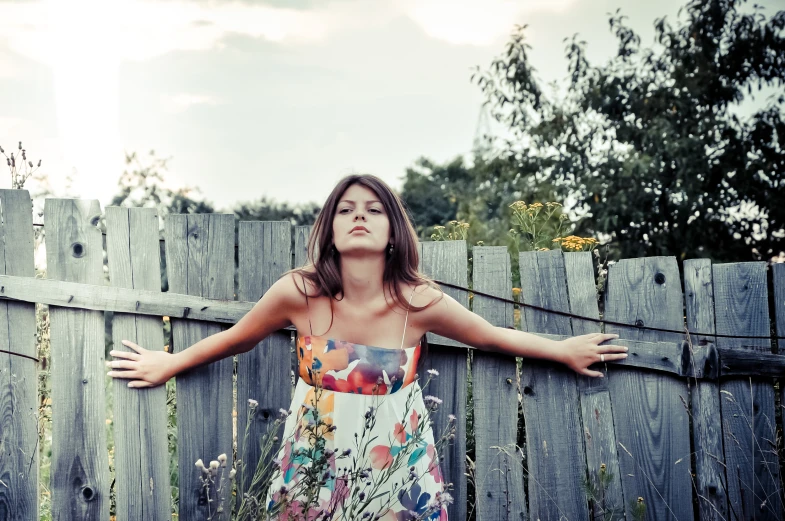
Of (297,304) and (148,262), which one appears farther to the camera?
(148,262)

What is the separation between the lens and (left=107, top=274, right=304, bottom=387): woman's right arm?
258 cm

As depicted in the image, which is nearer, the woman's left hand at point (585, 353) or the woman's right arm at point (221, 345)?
the woman's right arm at point (221, 345)

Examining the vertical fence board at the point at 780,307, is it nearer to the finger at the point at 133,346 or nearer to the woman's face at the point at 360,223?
the woman's face at the point at 360,223

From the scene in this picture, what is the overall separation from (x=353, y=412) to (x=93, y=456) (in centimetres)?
127

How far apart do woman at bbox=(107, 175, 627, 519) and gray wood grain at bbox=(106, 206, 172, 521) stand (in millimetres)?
145

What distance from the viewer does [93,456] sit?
2.83 metres

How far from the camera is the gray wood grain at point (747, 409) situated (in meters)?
2.95

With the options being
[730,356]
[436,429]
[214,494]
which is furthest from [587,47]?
[214,494]

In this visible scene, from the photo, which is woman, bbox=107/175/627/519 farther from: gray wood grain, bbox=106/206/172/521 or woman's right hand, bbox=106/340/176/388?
gray wood grain, bbox=106/206/172/521

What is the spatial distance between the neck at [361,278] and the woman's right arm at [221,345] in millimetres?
201

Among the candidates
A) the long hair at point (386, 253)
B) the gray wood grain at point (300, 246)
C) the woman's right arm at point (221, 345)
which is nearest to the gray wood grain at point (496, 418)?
the long hair at point (386, 253)

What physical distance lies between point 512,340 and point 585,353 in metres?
0.38

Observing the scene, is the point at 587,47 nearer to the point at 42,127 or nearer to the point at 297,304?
the point at 42,127

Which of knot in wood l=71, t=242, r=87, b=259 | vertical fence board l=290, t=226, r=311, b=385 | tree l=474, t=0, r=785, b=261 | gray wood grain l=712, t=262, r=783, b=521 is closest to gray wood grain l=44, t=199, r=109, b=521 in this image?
knot in wood l=71, t=242, r=87, b=259
